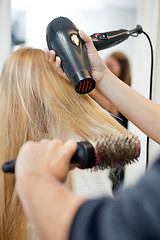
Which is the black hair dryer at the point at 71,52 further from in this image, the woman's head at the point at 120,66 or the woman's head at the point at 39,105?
the woman's head at the point at 120,66

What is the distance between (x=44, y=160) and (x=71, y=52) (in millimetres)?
398

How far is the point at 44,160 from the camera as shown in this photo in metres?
0.45

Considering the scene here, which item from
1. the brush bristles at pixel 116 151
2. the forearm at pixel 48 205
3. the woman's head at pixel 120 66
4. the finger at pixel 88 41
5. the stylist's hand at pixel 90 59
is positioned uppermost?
the finger at pixel 88 41

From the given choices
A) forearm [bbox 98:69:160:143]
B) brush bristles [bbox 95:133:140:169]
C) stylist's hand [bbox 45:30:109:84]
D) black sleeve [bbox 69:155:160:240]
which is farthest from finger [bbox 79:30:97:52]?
black sleeve [bbox 69:155:160:240]

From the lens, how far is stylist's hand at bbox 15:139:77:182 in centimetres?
42

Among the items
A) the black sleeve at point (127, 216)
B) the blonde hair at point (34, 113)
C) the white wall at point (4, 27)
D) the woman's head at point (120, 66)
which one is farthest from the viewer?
the woman's head at point (120, 66)

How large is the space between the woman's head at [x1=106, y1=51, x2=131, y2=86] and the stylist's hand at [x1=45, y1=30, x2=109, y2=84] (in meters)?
1.39

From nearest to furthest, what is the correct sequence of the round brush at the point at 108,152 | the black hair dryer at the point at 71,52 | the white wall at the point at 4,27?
1. the round brush at the point at 108,152
2. the black hair dryer at the point at 71,52
3. the white wall at the point at 4,27

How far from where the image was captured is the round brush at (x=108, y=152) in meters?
0.55

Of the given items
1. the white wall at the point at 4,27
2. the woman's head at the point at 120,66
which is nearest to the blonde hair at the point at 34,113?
the white wall at the point at 4,27

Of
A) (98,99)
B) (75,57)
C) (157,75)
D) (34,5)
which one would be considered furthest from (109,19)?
→ (75,57)

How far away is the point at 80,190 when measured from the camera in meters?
0.98

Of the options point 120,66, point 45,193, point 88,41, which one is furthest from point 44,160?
point 120,66

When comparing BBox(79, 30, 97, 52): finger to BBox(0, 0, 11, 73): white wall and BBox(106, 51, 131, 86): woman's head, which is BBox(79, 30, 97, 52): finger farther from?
BBox(106, 51, 131, 86): woman's head
